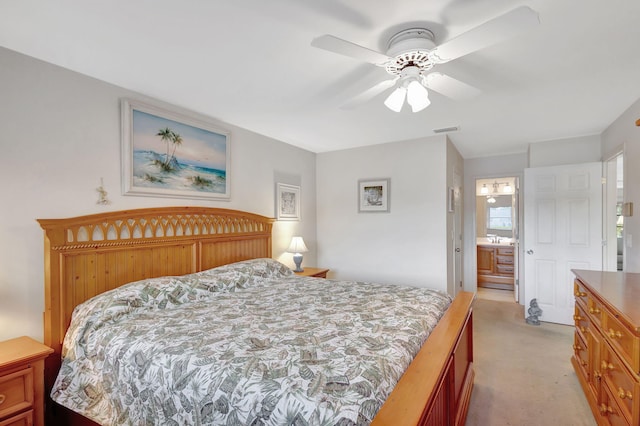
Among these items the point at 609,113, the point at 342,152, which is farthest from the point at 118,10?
the point at 609,113

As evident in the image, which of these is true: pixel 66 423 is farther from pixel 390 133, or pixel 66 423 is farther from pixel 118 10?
pixel 390 133

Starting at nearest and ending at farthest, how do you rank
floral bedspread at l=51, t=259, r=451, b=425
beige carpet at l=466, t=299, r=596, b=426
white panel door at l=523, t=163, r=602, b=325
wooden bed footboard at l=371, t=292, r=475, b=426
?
wooden bed footboard at l=371, t=292, r=475, b=426 → floral bedspread at l=51, t=259, r=451, b=425 → beige carpet at l=466, t=299, r=596, b=426 → white panel door at l=523, t=163, r=602, b=325

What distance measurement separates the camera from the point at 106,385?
5.33 feet

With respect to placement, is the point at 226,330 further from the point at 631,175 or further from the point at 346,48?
the point at 631,175

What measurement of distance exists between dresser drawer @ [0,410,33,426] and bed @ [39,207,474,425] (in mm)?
171

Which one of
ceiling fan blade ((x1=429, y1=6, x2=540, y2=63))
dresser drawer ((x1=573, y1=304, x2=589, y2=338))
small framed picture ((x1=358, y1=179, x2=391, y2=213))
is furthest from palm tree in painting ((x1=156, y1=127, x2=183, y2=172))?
dresser drawer ((x1=573, y1=304, x2=589, y2=338))

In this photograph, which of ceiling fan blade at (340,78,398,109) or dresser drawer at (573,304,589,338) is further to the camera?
dresser drawer at (573,304,589,338)

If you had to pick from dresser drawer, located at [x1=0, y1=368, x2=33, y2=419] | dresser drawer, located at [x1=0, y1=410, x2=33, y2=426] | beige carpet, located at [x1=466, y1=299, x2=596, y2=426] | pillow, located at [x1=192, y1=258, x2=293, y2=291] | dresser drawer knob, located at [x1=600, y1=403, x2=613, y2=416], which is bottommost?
beige carpet, located at [x1=466, y1=299, x2=596, y2=426]

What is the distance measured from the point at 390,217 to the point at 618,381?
8.95ft

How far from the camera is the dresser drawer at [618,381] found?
1.43 metres

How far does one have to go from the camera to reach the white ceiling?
1492 millimetres

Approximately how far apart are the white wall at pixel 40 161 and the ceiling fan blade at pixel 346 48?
179 cm

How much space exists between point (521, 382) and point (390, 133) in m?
2.78

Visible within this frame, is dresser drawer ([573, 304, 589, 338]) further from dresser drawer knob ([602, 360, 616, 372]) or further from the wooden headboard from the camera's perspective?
the wooden headboard
